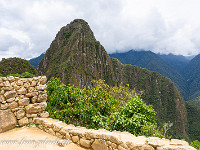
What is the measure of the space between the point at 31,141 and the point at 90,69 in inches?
4591

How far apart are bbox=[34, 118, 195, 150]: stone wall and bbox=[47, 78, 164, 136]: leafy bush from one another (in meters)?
1.39

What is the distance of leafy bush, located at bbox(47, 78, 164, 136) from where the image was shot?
532 centimetres

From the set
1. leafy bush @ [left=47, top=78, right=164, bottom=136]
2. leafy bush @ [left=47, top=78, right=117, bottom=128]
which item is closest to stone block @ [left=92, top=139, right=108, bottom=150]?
leafy bush @ [left=47, top=78, right=164, bottom=136]

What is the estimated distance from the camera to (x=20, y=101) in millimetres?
5672

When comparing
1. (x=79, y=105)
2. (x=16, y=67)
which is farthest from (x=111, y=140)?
(x=16, y=67)

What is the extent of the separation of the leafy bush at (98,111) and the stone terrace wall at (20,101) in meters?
0.88

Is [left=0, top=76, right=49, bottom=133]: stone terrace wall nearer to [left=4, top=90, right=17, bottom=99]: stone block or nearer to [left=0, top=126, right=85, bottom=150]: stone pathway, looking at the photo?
[left=4, top=90, right=17, bottom=99]: stone block

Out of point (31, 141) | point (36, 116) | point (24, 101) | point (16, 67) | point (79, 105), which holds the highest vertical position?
point (16, 67)

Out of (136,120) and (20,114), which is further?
(20,114)

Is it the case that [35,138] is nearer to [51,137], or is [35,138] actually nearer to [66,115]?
[51,137]

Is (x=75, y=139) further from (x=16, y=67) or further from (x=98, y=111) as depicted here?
(x=16, y=67)

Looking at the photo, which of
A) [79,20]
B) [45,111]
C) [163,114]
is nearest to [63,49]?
[79,20]

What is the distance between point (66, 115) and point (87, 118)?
1.19 metres

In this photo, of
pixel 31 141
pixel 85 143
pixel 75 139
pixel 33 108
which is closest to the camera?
pixel 85 143
